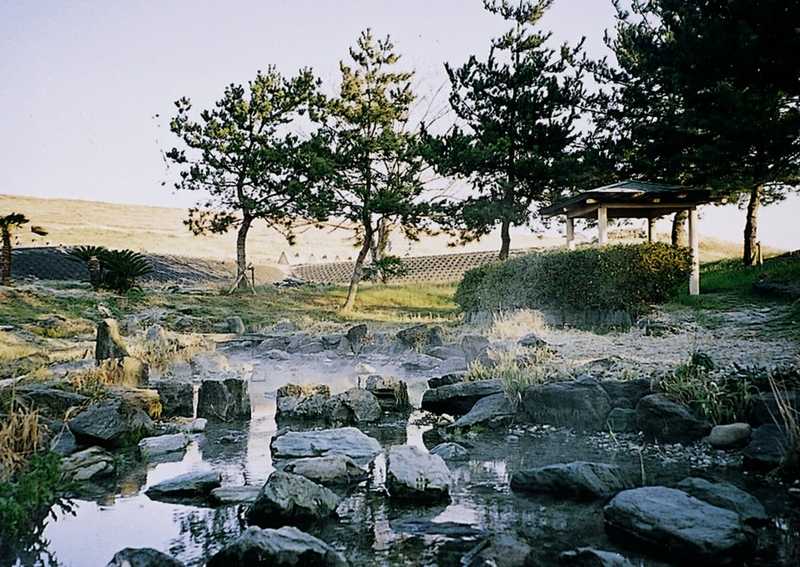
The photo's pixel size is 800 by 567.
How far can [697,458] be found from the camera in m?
5.79

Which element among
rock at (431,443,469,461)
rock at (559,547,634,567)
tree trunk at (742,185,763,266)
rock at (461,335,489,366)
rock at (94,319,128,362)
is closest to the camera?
rock at (559,547,634,567)

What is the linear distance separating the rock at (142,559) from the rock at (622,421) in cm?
428

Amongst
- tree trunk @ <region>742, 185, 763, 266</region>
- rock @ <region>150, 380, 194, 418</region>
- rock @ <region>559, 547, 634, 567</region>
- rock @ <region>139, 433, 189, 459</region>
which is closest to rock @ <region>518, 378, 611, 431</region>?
rock @ <region>139, 433, 189, 459</region>

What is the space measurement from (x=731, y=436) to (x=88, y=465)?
506cm

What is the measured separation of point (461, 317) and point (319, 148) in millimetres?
7482

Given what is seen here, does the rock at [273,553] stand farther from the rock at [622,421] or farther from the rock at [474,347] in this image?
the rock at [474,347]

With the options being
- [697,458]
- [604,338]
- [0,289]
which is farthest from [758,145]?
[0,289]

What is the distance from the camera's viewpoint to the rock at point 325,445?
620 cm

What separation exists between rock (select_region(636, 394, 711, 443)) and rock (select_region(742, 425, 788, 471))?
565 millimetres

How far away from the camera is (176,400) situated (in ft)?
27.3

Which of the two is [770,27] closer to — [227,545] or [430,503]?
[430,503]

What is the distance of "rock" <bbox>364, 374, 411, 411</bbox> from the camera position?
8500 millimetres

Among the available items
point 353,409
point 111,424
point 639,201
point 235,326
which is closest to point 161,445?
point 111,424

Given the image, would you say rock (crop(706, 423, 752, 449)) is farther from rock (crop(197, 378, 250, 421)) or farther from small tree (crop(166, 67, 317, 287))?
small tree (crop(166, 67, 317, 287))
